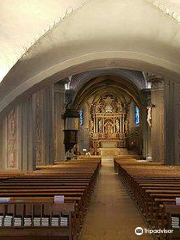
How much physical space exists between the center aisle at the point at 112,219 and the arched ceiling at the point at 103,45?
3502 mm

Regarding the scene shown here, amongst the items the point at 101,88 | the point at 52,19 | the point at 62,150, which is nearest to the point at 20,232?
the point at 52,19

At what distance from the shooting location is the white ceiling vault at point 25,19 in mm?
6988

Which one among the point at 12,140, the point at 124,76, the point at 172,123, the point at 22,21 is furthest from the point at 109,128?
the point at 22,21

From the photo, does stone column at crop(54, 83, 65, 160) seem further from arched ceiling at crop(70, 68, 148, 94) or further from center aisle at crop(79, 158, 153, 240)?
center aisle at crop(79, 158, 153, 240)

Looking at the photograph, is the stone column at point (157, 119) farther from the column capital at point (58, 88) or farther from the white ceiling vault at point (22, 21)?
the white ceiling vault at point (22, 21)

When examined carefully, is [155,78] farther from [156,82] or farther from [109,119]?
[109,119]

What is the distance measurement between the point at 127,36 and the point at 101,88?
2571cm

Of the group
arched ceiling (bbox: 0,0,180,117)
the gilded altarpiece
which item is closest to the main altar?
the gilded altarpiece

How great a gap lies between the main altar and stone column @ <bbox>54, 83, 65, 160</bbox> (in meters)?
16.2

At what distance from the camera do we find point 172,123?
1645cm

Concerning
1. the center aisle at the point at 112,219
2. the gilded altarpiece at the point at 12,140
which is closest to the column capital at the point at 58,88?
the gilded altarpiece at the point at 12,140

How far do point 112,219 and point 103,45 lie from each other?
4.86 m

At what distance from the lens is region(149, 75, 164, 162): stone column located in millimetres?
19500

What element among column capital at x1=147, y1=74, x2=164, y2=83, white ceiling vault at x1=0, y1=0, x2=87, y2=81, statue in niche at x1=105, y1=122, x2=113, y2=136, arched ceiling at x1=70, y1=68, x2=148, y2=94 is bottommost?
statue in niche at x1=105, y1=122, x2=113, y2=136
